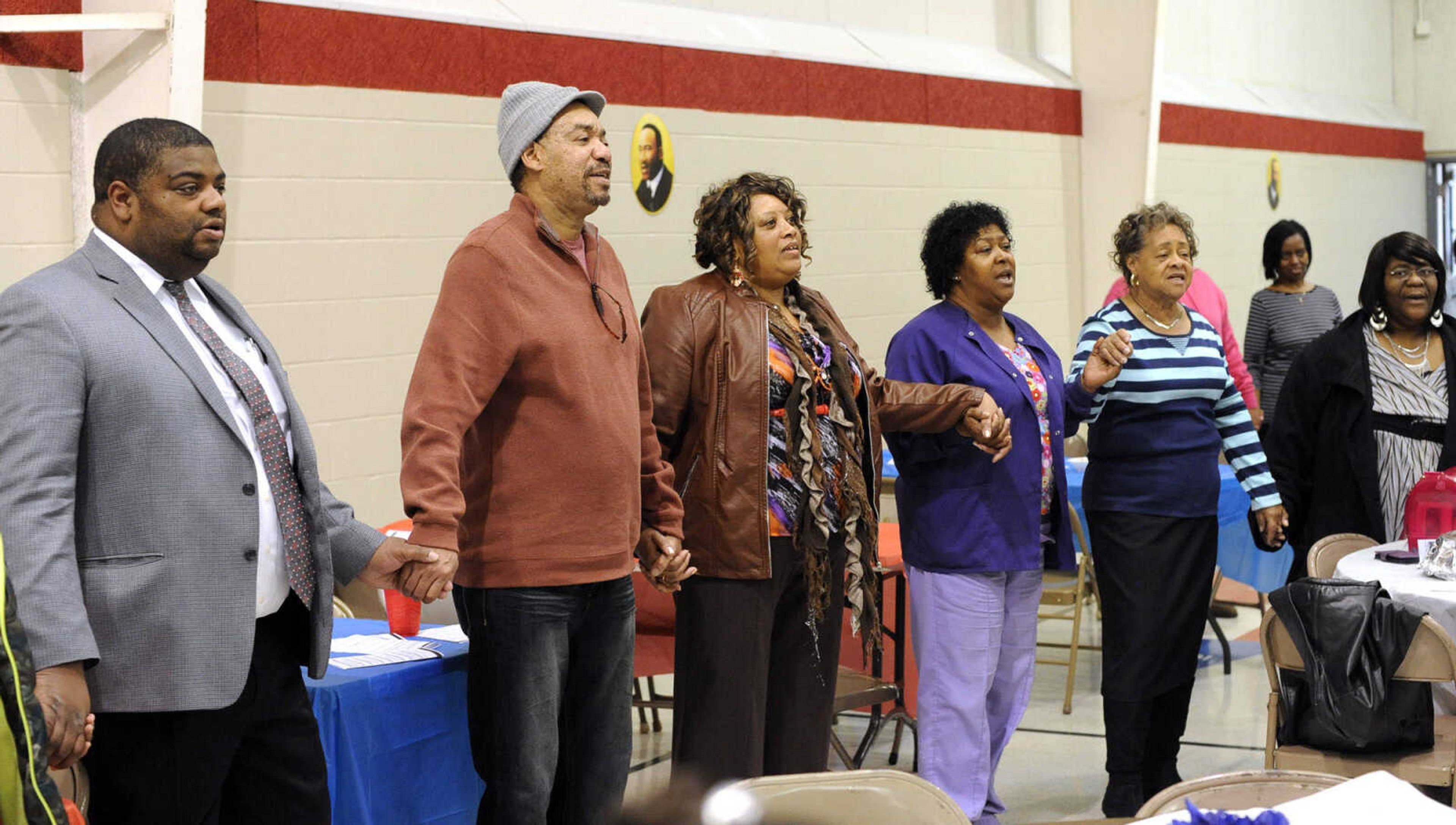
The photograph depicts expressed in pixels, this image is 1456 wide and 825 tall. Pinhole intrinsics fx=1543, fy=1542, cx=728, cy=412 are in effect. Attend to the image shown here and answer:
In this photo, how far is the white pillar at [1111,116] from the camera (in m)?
8.10

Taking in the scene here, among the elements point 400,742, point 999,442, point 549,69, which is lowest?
point 400,742

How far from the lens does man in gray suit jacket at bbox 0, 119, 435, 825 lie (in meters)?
2.04

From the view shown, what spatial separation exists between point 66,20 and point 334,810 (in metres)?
2.15

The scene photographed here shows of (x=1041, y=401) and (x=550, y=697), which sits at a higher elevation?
(x=1041, y=401)

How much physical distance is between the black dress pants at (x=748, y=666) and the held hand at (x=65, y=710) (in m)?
1.35

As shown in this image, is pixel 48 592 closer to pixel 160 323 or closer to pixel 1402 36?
pixel 160 323

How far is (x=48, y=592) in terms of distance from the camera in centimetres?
201

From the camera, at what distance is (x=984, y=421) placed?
3439mm

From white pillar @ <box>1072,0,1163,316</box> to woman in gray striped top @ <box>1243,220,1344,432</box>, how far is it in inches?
41.5

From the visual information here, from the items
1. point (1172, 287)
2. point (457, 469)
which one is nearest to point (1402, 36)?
point (1172, 287)

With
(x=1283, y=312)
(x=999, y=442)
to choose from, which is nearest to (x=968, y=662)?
(x=999, y=442)

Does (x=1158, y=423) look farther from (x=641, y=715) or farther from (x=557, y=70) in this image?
(x=557, y=70)

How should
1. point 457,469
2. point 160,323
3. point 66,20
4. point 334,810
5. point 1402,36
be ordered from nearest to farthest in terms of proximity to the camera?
point 160,323
point 457,469
point 334,810
point 66,20
point 1402,36

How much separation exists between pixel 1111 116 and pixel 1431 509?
4864 mm
